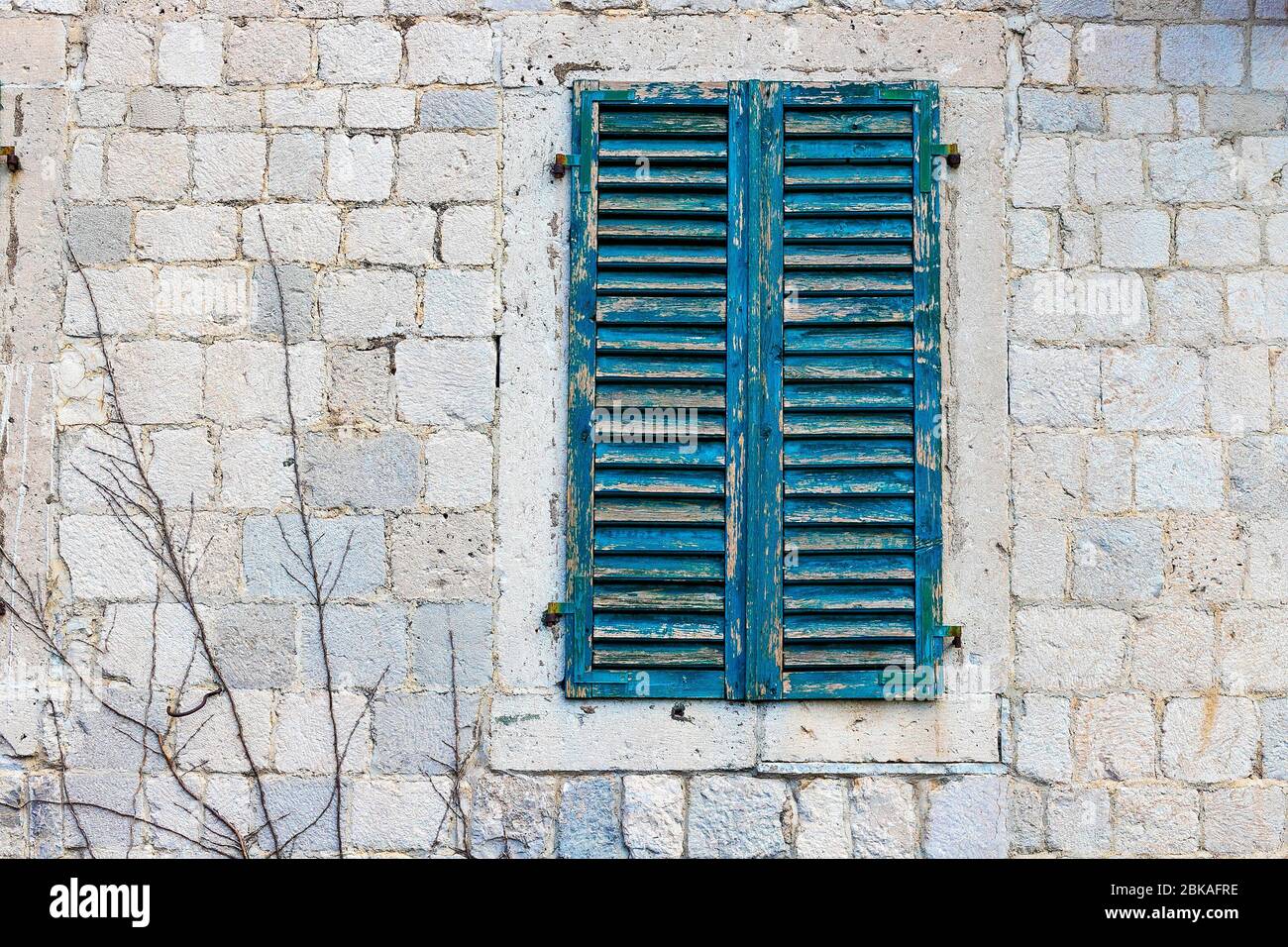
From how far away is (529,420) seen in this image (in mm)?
4203

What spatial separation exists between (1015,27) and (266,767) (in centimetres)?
333

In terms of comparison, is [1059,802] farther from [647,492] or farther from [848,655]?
[647,492]

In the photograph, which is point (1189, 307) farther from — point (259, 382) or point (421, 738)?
point (259, 382)

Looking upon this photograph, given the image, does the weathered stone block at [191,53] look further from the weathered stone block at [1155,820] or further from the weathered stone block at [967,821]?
the weathered stone block at [1155,820]

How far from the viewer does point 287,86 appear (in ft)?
14.2

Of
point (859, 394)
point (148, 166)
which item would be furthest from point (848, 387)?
point (148, 166)

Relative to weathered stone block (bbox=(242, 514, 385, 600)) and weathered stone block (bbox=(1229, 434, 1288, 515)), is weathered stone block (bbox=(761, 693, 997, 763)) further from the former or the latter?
weathered stone block (bbox=(242, 514, 385, 600))

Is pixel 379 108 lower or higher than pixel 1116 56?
lower

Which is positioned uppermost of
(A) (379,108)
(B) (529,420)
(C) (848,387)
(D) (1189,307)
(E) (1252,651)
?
(A) (379,108)

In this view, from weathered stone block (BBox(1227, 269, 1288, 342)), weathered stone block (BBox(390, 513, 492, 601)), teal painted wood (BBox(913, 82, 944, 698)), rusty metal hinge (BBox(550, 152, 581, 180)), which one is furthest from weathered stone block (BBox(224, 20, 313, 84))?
weathered stone block (BBox(1227, 269, 1288, 342))

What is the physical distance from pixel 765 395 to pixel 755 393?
3 cm

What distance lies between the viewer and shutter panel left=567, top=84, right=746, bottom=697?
13.5 ft

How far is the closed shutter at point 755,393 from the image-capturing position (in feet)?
13.5
